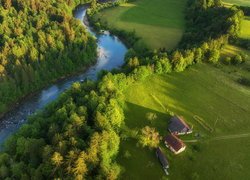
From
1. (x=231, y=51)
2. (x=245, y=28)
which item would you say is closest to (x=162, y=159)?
(x=231, y=51)

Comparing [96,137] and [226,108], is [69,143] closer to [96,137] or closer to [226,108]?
[96,137]

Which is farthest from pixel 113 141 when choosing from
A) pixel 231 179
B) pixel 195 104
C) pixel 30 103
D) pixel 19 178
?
pixel 30 103

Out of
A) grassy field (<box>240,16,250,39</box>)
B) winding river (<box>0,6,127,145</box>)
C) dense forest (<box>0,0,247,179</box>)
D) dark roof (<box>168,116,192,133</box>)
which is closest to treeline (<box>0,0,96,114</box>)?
winding river (<box>0,6,127,145</box>)

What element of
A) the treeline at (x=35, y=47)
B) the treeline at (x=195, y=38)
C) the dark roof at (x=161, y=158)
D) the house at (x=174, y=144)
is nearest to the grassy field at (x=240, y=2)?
the treeline at (x=195, y=38)

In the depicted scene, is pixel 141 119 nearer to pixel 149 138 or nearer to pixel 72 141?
pixel 149 138

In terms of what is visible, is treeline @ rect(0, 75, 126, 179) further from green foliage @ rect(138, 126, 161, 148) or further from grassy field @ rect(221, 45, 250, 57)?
grassy field @ rect(221, 45, 250, 57)

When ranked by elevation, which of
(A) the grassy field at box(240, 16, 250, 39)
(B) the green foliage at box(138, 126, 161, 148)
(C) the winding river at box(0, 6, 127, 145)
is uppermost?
(A) the grassy field at box(240, 16, 250, 39)

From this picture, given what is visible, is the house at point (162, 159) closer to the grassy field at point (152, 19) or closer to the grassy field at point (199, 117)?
the grassy field at point (199, 117)

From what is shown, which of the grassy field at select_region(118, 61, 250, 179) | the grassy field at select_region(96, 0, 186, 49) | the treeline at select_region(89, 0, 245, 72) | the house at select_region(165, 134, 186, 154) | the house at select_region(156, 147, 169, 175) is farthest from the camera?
the grassy field at select_region(96, 0, 186, 49)
